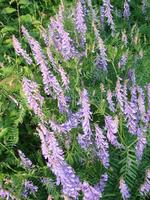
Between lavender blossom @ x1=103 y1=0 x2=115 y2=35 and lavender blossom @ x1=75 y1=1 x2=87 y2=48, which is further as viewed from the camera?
lavender blossom @ x1=103 y1=0 x2=115 y2=35

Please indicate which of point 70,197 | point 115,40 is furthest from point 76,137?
point 115,40

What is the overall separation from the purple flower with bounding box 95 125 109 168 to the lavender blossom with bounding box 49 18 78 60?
90 cm

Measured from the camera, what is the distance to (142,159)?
328cm

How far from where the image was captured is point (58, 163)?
8.82 ft

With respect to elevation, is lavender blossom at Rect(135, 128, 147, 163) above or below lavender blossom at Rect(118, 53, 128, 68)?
below

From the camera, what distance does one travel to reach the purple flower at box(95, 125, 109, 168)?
2922 millimetres

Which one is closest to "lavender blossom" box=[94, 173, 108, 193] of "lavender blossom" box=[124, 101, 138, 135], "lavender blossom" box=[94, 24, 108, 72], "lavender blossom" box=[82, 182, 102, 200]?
"lavender blossom" box=[82, 182, 102, 200]

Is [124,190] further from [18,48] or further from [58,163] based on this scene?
[18,48]

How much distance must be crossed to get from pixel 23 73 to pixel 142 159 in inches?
52.0

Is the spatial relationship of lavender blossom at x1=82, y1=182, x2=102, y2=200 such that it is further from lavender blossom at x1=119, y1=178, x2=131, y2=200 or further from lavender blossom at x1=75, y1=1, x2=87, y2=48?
lavender blossom at x1=75, y1=1, x2=87, y2=48

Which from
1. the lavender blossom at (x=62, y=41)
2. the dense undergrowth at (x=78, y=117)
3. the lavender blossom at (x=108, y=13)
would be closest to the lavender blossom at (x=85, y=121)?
the dense undergrowth at (x=78, y=117)

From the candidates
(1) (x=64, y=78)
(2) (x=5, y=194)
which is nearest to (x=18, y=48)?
(1) (x=64, y=78)

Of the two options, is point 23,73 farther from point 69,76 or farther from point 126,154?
point 126,154

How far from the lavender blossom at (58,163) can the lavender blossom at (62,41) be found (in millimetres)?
1049
